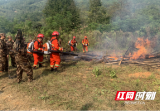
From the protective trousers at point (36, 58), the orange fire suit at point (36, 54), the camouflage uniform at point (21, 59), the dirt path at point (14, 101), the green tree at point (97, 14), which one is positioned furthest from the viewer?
the green tree at point (97, 14)

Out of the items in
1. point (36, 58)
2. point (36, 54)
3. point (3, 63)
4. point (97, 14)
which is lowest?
point (3, 63)

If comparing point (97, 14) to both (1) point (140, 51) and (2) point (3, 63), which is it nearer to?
(1) point (140, 51)

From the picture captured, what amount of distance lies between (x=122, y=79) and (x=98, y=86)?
4.55 ft

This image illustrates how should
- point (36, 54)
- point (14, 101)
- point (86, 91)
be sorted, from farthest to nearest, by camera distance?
point (36, 54) < point (86, 91) < point (14, 101)

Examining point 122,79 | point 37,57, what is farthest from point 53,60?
point 122,79

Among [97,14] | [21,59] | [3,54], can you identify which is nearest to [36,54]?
[3,54]

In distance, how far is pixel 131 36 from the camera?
14516 millimetres

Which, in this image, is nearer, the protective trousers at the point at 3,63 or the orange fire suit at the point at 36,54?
the protective trousers at the point at 3,63

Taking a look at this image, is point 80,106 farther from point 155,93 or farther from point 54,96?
point 155,93

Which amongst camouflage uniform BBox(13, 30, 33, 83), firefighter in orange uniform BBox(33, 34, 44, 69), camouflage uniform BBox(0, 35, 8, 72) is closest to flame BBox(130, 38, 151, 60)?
firefighter in orange uniform BBox(33, 34, 44, 69)

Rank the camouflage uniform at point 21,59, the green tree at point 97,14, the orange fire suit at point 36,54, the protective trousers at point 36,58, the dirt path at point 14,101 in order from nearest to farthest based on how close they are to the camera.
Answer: the dirt path at point 14,101 < the camouflage uniform at point 21,59 < the orange fire suit at point 36,54 < the protective trousers at point 36,58 < the green tree at point 97,14

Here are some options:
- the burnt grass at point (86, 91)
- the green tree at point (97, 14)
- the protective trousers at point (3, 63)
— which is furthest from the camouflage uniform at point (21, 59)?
the green tree at point (97, 14)

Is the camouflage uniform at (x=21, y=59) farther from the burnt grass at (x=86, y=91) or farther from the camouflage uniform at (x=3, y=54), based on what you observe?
the camouflage uniform at (x=3, y=54)

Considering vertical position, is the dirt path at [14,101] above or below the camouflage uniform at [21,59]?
below
